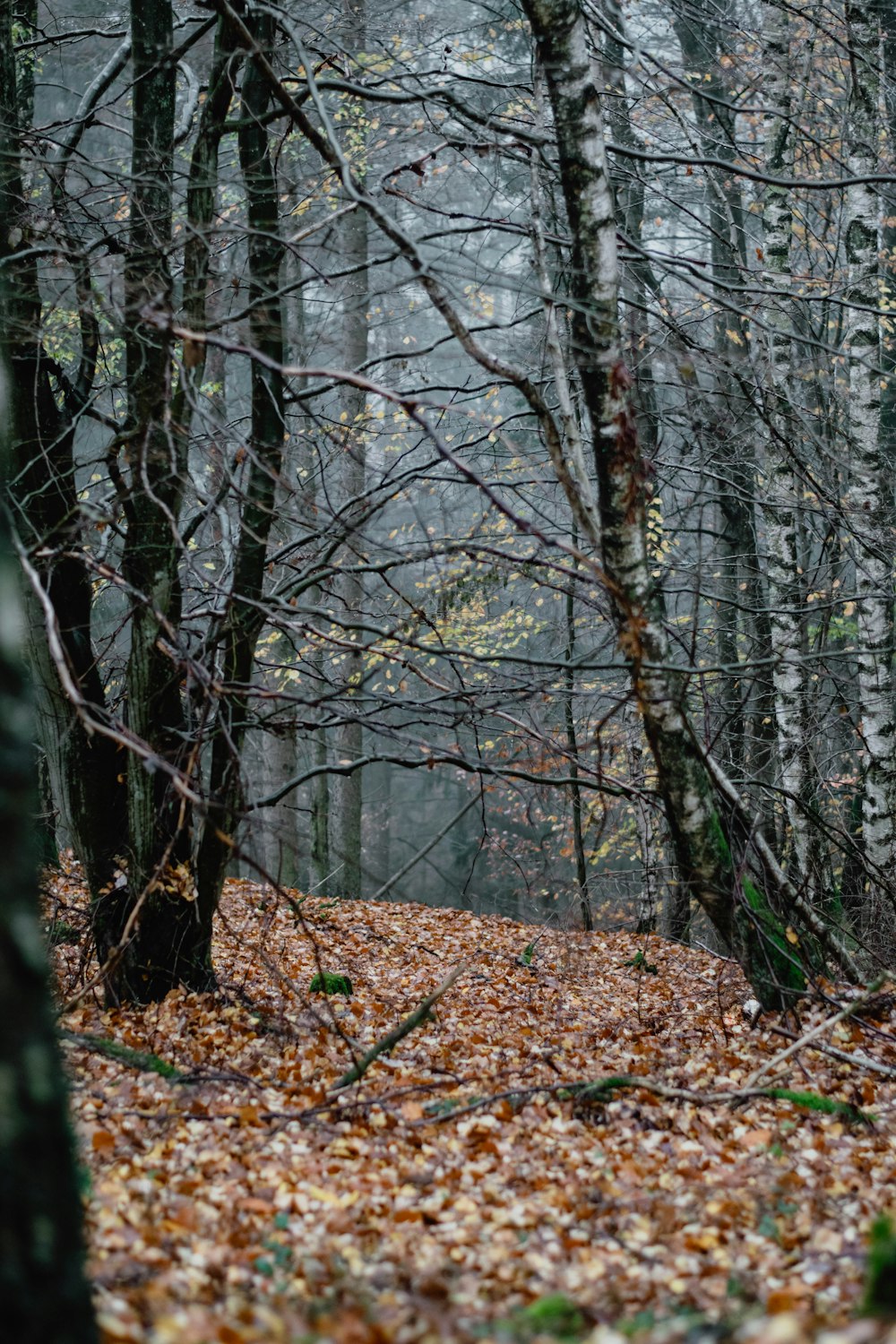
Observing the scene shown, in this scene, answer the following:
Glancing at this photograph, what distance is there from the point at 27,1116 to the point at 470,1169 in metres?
2.28

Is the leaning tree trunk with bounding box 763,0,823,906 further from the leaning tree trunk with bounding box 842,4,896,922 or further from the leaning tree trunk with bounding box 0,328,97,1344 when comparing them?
the leaning tree trunk with bounding box 0,328,97,1344

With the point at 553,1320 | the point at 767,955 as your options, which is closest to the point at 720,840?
the point at 767,955

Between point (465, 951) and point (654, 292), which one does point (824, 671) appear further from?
point (465, 951)

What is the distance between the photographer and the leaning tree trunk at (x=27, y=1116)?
5.32 ft

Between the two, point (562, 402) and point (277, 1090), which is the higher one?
point (562, 402)

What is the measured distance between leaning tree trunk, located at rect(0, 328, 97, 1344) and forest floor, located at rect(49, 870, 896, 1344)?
0.41m

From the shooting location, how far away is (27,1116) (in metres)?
1.66

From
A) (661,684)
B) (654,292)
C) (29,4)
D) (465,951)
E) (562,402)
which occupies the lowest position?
(465,951)

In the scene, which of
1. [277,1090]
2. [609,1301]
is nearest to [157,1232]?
[609,1301]

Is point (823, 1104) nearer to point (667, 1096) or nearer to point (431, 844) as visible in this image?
point (667, 1096)

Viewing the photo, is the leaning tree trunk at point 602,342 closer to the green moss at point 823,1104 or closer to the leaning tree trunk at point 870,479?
the green moss at point 823,1104

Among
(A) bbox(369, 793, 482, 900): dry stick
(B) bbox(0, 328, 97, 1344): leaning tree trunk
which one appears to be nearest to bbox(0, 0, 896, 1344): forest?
(B) bbox(0, 328, 97, 1344): leaning tree trunk

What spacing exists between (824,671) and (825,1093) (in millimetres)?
3101

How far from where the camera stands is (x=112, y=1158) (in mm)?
3492
